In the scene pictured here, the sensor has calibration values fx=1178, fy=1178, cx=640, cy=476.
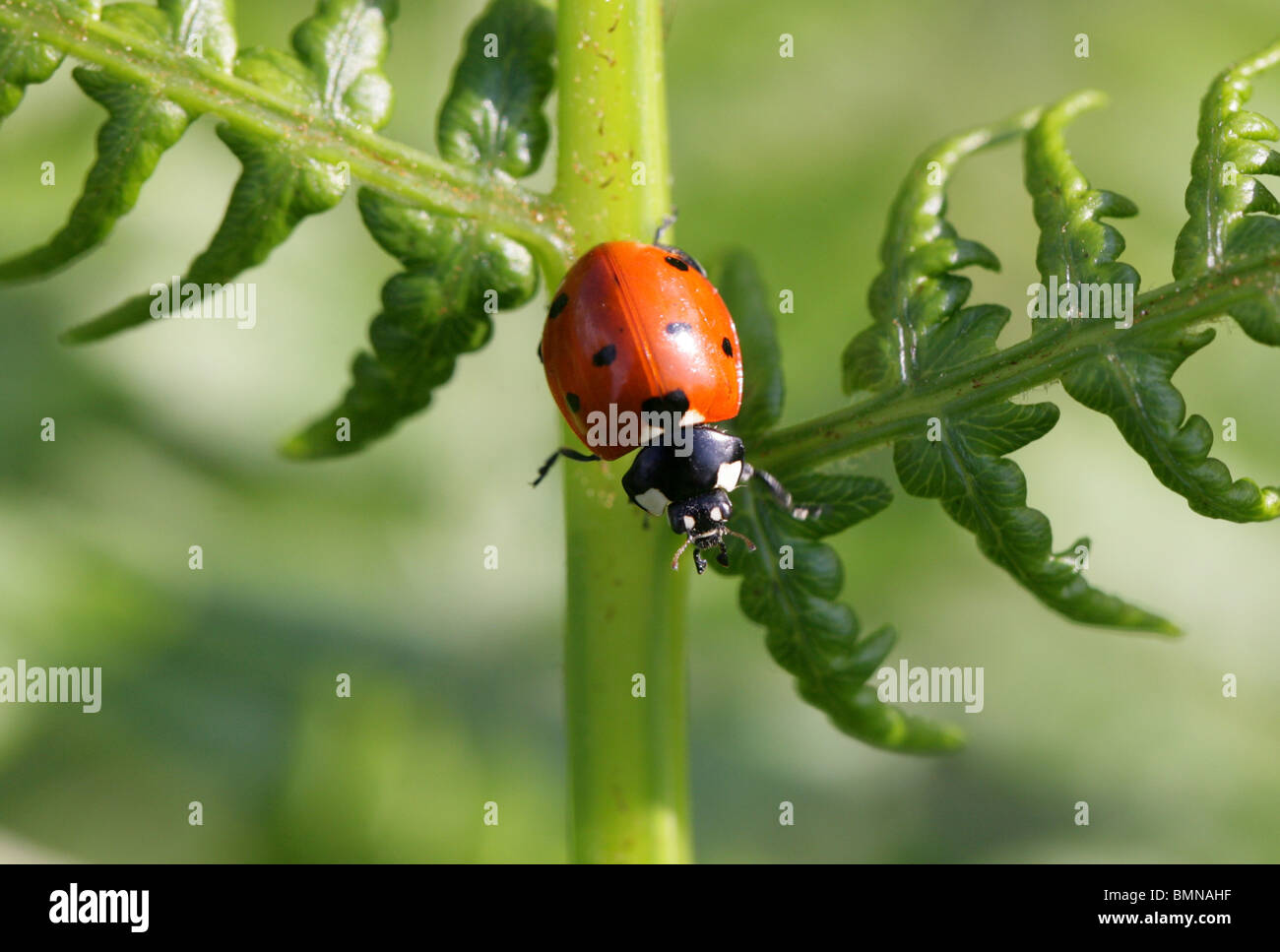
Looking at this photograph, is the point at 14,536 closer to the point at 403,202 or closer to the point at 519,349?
the point at 519,349

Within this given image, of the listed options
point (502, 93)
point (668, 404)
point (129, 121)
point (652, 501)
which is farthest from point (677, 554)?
point (129, 121)

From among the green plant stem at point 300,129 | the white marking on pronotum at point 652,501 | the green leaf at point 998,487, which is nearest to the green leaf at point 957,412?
the green leaf at point 998,487

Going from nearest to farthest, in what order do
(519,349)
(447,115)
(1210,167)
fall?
(1210,167), (447,115), (519,349)

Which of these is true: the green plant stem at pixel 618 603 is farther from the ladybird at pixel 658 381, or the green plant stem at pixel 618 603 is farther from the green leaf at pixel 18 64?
the green leaf at pixel 18 64

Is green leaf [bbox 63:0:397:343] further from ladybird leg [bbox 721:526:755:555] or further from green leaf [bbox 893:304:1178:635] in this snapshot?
green leaf [bbox 893:304:1178:635]
